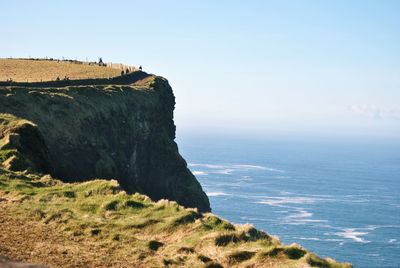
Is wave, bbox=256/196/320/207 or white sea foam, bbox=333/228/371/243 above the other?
wave, bbox=256/196/320/207

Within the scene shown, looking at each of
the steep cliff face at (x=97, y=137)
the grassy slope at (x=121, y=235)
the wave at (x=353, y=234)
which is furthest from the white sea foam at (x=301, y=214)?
the grassy slope at (x=121, y=235)

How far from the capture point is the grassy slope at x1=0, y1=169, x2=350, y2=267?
1930 cm

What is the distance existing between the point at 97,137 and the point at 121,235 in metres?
44.5

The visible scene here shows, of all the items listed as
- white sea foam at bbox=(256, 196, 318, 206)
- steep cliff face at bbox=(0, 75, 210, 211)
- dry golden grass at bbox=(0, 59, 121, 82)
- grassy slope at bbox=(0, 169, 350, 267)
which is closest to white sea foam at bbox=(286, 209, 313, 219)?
white sea foam at bbox=(256, 196, 318, 206)

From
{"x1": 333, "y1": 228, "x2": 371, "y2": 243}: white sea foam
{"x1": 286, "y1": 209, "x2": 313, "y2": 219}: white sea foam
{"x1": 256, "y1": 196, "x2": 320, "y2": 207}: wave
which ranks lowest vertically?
{"x1": 333, "y1": 228, "x2": 371, "y2": 243}: white sea foam

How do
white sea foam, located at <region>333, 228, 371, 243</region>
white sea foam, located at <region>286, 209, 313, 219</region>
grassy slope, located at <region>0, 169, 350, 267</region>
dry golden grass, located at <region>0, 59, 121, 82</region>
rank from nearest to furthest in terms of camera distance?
grassy slope, located at <region>0, 169, 350, 267</region> → dry golden grass, located at <region>0, 59, 121, 82</region> → white sea foam, located at <region>333, 228, 371, 243</region> → white sea foam, located at <region>286, 209, 313, 219</region>

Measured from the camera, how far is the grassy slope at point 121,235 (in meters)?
19.3

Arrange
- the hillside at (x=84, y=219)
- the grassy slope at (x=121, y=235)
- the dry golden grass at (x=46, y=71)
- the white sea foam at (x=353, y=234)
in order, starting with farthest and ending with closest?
the white sea foam at (x=353, y=234) → the dry golden grass at (x=46, y=71) → the hillside at (x=84, y=219) → the grassy slope at (x=121, y=235)

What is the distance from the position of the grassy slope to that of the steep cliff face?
413 inches

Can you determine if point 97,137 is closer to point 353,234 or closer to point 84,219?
point 84,219

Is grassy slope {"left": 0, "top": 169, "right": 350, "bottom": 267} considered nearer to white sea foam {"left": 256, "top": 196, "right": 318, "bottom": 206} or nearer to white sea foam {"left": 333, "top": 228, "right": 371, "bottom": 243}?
white sea foam {"left": 333, "top": 228, "right": 371, "bottom": 243}

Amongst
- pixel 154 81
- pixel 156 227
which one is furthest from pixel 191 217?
pixel 154 81

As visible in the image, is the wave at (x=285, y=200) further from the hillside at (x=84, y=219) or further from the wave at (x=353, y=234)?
the hillside at (x=84, y=219)

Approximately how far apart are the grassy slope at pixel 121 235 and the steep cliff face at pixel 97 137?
10.5m
